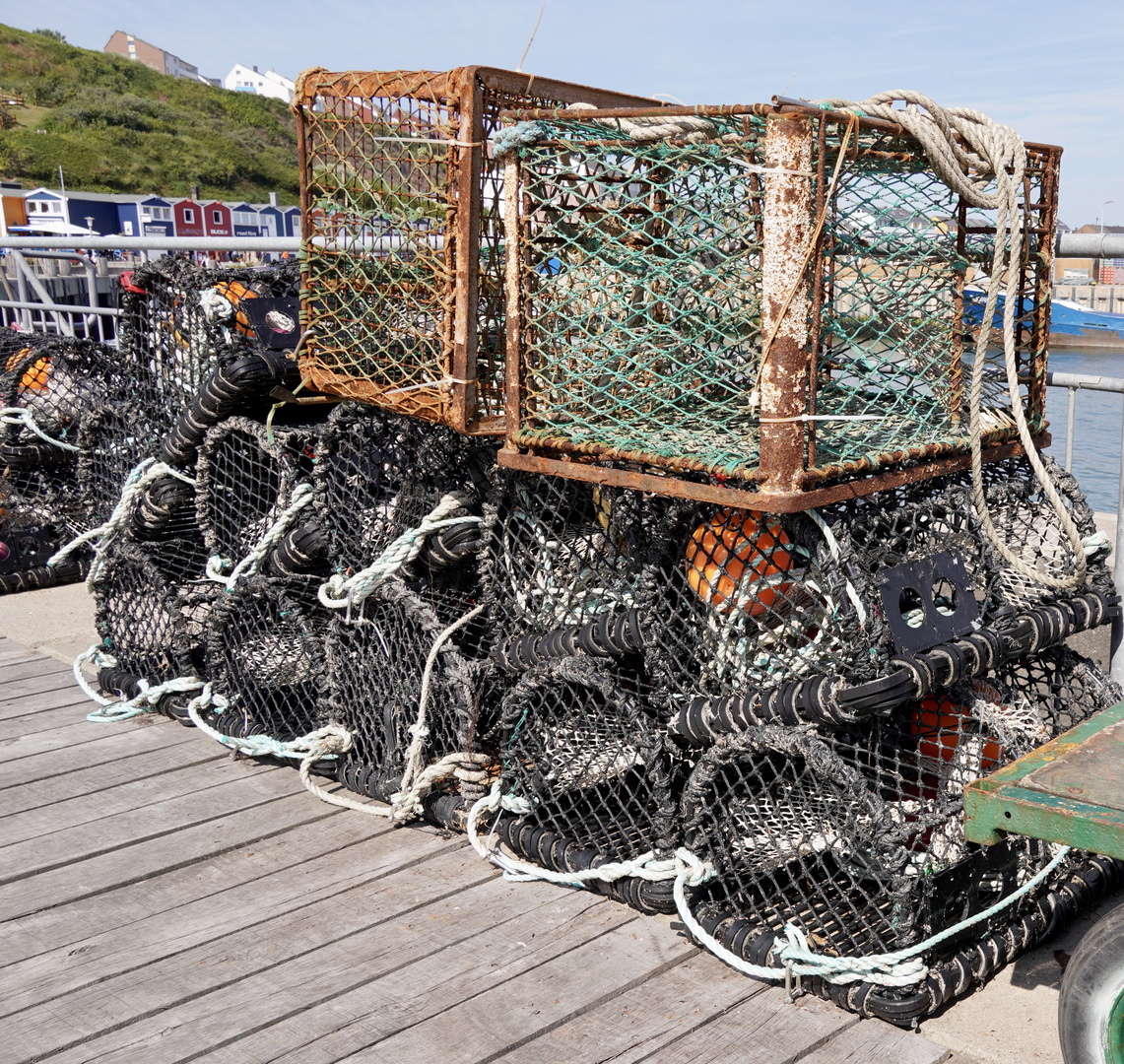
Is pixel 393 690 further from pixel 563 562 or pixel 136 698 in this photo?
pixel 136 698

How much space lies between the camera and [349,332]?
272 cm

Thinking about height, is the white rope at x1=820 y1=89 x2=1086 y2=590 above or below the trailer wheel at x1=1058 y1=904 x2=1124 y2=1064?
above

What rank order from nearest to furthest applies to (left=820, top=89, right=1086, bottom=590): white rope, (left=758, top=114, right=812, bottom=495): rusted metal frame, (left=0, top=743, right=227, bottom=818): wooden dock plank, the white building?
(left=758, top=114, right=812, bottom=495): rusted metal frame
(left=820, top=89, right=1086, bottom=590): white rope
(left=0, top=743, right=227, bottom=818): wooden dock plank
the white building

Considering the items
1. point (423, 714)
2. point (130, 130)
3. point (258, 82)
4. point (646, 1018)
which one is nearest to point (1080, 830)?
point (646, 1018)

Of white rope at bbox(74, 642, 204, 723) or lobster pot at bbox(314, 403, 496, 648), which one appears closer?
lobster pot at bbox(314, 403, 496, 648)

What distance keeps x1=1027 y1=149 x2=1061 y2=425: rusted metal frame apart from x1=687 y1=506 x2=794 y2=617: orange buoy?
2.36 feet

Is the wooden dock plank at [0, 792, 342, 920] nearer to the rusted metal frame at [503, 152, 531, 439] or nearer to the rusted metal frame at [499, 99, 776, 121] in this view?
the rusted metal frame at [503, 152, 531, 439]

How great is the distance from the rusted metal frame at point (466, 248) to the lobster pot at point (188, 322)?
2.91 ft

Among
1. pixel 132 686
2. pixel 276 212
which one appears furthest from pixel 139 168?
pixel 132 686

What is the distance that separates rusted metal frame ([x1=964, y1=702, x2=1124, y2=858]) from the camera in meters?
1.53

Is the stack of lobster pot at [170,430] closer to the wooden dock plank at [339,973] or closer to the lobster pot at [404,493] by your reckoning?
the lobster pot at [404,493]

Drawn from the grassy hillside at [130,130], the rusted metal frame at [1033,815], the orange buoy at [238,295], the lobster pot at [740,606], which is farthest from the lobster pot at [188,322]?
the grassy hillside at [130,130]

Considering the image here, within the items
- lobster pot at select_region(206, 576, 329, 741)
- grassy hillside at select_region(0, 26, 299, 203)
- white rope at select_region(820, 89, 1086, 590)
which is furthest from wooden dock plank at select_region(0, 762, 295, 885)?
grassy hillside at select_region(0, 26, 299, 203)

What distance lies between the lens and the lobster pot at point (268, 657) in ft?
9.91
